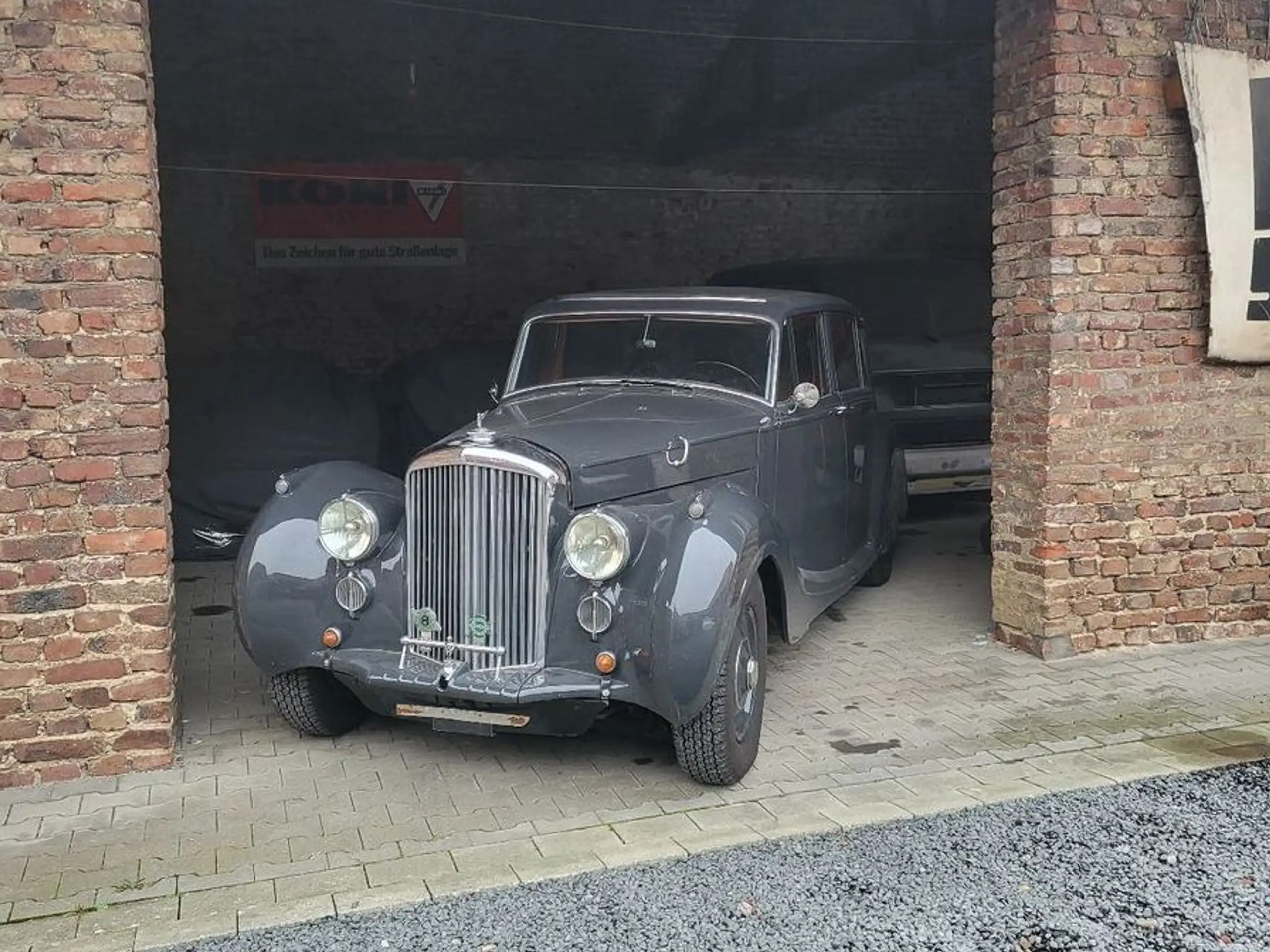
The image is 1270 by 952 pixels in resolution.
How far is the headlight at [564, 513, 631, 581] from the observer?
149 inches

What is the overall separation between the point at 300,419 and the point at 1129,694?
6.15 m

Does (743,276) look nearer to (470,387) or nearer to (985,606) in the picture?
(470,387)

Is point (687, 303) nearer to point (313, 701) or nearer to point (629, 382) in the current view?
point (629, 382)

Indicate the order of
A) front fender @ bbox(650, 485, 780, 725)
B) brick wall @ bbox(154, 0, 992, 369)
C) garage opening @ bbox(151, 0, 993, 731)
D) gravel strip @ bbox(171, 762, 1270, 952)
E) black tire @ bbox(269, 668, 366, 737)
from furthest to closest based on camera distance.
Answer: brick wall @ bbox(154, 0, 992, 369)
garage opening @ bbox(151, 0, 993, 731)
black tire @ bbox(269, 668, 366, 737)
front fender @ bbox(650, 485, 780, 725)
gravel strip @ bbox(171, 762, 1270, 952)

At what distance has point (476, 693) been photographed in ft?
12.4

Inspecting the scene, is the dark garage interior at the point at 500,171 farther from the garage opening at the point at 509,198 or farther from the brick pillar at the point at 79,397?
the brick pillar at the point at 79,397

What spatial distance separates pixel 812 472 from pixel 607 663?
2026 mm

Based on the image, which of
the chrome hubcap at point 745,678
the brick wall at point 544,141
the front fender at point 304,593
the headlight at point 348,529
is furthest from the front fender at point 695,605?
the brick wall at point 544,141

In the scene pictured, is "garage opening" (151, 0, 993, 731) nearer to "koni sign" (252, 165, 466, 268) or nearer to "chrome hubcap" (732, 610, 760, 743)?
"koni sign" (252, 165, 466, 268)

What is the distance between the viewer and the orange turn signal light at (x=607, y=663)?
3746 millimetres

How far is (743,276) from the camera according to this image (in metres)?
9.53

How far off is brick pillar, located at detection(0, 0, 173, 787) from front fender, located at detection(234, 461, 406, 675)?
324 mm

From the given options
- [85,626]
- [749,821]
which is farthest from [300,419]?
[749,821]

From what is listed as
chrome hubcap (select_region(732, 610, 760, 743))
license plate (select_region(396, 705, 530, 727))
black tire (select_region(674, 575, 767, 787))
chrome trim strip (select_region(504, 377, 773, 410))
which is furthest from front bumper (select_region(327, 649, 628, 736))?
chrome trim strip (select_region(504, 377, 773, 410))
